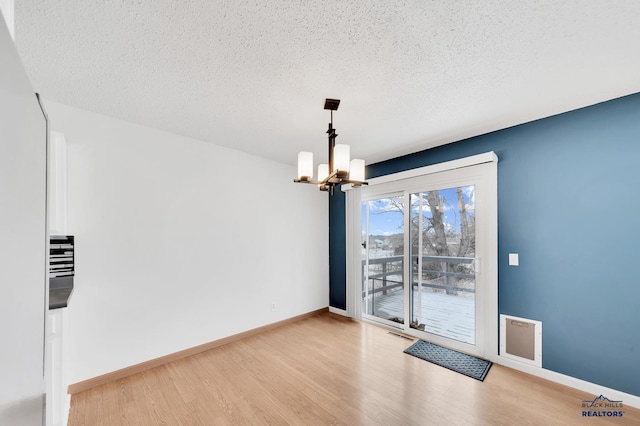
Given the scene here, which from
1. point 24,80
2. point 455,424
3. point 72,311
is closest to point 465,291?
point 455,424

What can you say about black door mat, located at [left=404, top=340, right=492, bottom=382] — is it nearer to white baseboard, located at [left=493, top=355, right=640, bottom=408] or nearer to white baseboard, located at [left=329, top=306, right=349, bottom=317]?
white baseboard, located at [left=493, top=355, right=640, bottom=408]

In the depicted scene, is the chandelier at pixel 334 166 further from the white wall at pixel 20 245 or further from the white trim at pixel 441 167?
the white wall at pixel 20 245

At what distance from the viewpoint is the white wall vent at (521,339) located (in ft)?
8.41

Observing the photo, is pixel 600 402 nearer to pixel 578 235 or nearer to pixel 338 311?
pixel 578 235

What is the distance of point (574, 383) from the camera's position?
2.35m

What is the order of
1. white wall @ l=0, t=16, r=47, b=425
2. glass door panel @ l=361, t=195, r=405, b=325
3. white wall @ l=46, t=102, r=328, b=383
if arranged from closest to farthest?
white wall @ l=0, t=16, r=47, b=425, white wall @ l=46, t=102, r=328, b=383, glass door panel @ l=361, t=195, r=405, b=325

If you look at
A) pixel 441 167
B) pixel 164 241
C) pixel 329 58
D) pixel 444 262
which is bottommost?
pixel 444 262

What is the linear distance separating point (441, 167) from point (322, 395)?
2.79 meters

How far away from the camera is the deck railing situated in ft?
10.7

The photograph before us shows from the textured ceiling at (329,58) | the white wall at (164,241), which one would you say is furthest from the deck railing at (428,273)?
the textured ceiling at (329,58)

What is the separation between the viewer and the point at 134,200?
2670 millimetres

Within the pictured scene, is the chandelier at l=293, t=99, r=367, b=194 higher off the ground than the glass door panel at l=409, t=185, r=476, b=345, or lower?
higher

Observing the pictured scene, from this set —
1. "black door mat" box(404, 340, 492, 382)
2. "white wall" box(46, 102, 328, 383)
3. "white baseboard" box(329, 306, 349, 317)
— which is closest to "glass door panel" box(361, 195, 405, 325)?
"white baseboard" box(329, 306, 349, 317)

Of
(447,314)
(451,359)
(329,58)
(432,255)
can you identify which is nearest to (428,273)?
(432,255)
